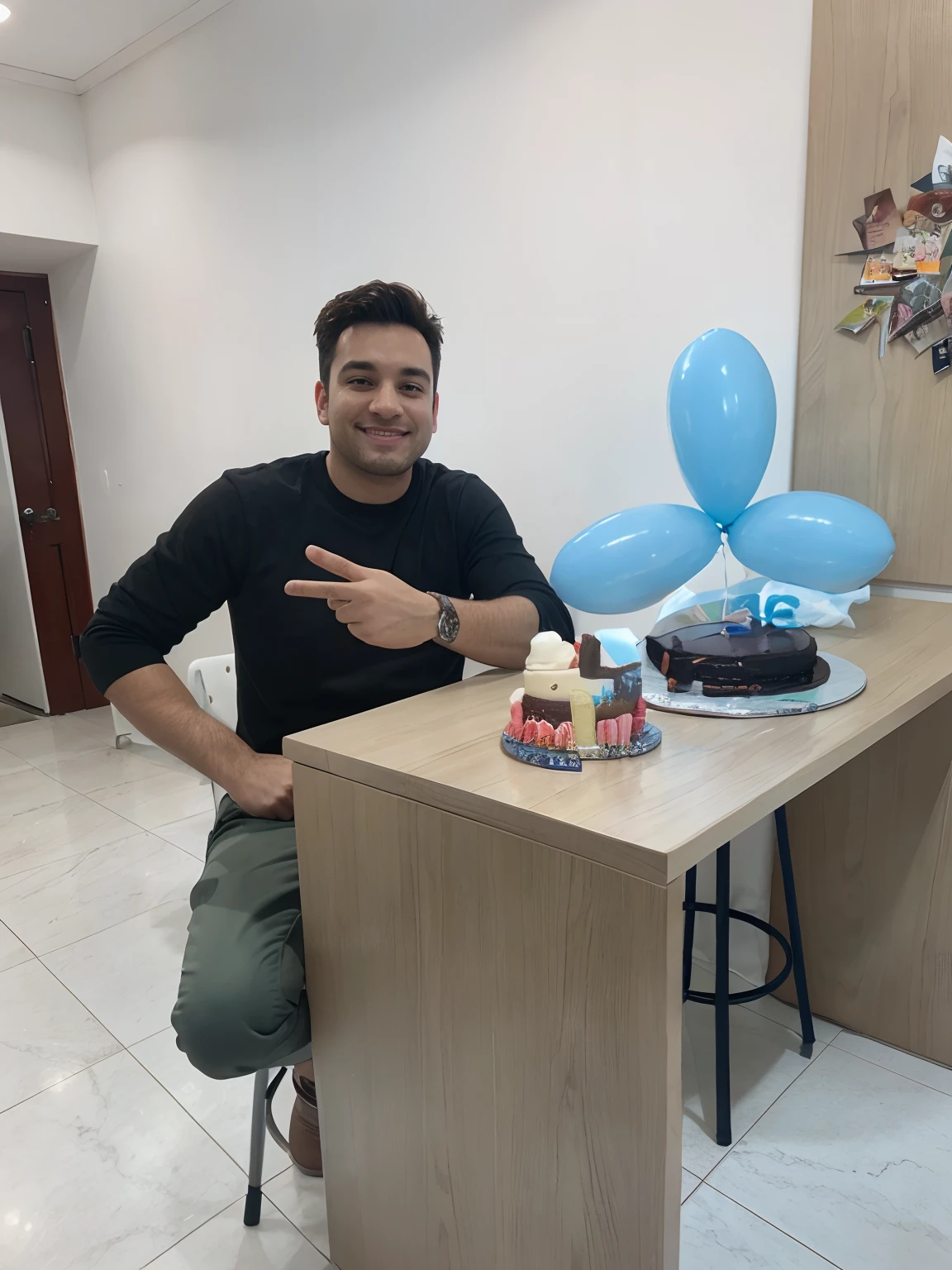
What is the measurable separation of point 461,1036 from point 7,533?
13.0 ft

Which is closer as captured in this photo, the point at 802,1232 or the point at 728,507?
the point at 802,1232

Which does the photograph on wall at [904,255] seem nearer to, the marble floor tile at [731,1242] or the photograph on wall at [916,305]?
the photograph on wall at [916,305]

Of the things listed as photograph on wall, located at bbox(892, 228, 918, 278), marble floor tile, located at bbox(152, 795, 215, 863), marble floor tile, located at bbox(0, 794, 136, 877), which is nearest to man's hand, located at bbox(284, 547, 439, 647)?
photograph on wall, located at bbox(892, 228, 918, 278)

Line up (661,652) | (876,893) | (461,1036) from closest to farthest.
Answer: (461,1036)
(661,652)
(876,893)

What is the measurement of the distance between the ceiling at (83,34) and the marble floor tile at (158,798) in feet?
8.79

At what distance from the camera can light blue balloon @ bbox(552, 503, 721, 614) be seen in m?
1.29

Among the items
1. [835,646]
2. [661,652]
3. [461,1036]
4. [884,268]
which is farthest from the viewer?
[884,268]

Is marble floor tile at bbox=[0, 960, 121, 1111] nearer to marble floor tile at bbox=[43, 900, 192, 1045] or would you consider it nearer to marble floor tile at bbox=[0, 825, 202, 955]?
marble floor tile at bbox=[43, 900, 192, 1045]

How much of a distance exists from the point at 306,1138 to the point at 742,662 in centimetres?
108

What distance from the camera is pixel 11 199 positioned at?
3227 millimetres

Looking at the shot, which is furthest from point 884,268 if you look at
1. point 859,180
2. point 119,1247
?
point 119,1247

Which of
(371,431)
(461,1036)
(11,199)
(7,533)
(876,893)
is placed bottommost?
(876,893)

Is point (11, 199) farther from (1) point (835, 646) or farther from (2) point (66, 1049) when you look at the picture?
(1) point (835, 646)

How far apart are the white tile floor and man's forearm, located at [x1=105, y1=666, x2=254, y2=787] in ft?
2.31
